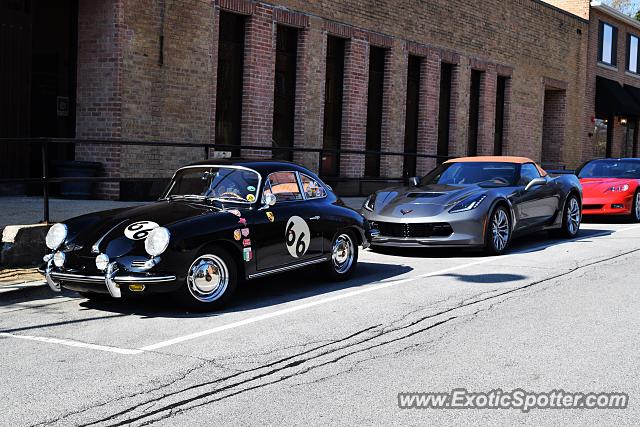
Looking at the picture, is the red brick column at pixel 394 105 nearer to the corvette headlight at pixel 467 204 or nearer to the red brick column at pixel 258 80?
the red brick column at pixel 258 80

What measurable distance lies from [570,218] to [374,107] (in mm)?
8003

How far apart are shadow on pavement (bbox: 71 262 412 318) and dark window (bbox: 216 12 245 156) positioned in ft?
23.1

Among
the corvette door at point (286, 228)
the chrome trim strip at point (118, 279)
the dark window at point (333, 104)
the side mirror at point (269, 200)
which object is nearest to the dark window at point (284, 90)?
the dark window at point (333, 104)

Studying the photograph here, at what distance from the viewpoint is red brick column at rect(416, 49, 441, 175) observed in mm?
22266

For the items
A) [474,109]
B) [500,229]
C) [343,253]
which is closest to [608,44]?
[474,109]

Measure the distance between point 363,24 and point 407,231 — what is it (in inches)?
383

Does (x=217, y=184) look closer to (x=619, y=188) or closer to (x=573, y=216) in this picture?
(x=573, y=216)

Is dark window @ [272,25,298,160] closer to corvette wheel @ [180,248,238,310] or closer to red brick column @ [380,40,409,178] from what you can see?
red brick column @ [380,40,409,178]

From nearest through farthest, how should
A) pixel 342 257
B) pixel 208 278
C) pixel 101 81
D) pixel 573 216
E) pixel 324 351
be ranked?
pixel 324 351, pixel 208 278, pixel 342 257, pixel 573 216, pixel 101 81

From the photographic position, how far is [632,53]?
117 ft

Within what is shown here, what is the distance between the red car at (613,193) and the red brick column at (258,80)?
6838 millimetres

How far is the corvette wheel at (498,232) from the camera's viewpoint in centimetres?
1134

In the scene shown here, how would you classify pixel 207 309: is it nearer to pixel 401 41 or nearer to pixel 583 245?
pixel 583 245

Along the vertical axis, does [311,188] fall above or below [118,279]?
above
